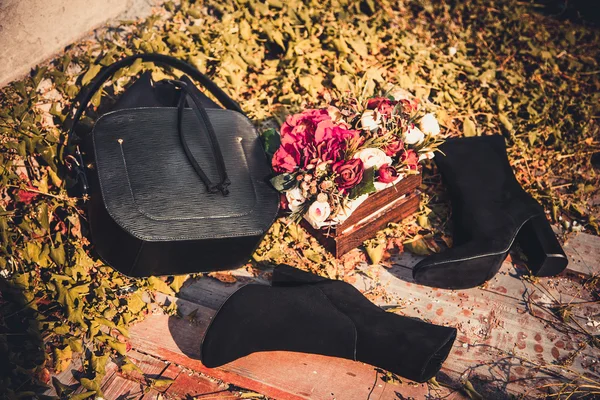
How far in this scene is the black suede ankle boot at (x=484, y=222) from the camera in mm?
2186

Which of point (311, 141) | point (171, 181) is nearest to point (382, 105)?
point (311, 141)

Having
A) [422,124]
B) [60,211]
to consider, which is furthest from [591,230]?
[60,211]

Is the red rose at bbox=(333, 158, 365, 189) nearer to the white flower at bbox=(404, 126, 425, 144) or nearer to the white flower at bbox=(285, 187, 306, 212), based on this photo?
the white flower at bbox=(285, 187, 306, 212)

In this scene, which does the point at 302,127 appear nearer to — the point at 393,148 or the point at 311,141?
the point at 311,141

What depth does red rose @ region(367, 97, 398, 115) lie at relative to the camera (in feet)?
7.28

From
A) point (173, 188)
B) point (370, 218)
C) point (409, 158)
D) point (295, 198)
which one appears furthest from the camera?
point (370, 218)

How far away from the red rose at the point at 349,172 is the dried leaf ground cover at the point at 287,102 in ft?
1.61

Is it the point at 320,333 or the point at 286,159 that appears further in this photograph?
the point at 286,159

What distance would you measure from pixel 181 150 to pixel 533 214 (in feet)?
5.30

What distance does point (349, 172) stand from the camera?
2047 mm

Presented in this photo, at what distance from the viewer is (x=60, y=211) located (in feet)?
7.73

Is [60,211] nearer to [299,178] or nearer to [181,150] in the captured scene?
[181,150]

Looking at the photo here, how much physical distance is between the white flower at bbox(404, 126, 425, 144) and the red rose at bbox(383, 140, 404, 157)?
5 centimetres

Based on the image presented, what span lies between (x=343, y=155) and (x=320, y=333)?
28.5 inches
